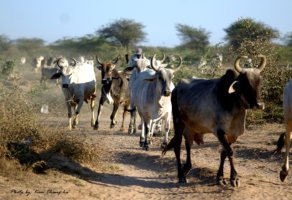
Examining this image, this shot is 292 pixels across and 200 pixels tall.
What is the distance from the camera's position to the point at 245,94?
6.62 metres

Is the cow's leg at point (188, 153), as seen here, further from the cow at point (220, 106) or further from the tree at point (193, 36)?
the tree at point (193, 36)

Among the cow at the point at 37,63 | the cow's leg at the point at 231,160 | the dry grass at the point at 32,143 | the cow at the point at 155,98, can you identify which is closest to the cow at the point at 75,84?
the cow at the point at 155,98

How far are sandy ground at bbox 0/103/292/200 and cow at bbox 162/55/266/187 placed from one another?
0.28m

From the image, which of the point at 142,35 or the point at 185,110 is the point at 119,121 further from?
the point at 142,35

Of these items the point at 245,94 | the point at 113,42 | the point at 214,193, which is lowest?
the point at 214,193

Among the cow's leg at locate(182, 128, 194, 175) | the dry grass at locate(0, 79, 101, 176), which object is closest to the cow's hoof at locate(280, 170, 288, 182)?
the cow's leg at locate(182, 128, 194, 175)

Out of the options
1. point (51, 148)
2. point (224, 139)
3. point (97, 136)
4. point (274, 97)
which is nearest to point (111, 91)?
point (97, 136)

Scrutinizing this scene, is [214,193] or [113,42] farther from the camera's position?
[113,42]

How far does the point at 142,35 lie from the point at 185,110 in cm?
3157

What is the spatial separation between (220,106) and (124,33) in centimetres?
3161

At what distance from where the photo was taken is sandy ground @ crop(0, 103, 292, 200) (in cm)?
649

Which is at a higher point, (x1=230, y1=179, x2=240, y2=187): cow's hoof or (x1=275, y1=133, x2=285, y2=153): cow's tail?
(x1=275, y1=133, x2=285, y2=153): cow's tail

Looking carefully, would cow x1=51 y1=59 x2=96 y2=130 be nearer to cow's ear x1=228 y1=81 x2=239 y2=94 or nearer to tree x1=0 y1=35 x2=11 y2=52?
cow's ear x1=228 y1=81 x2=239 y2=94

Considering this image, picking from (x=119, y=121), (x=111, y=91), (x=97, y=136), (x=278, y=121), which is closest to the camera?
(x=97, y=136)
